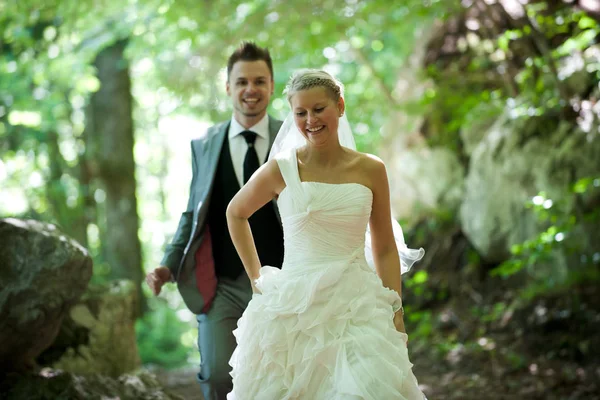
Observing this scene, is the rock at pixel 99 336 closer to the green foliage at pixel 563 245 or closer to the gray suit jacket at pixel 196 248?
the gray suit jacket at pixel 196 248

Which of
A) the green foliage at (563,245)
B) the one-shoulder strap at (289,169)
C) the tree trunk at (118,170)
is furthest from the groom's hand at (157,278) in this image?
the tree trunk at (118,170)

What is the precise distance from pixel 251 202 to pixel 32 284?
5.81 ft

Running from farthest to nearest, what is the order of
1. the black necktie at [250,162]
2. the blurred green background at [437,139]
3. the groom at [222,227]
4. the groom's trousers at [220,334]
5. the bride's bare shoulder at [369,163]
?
the blurred green background at [437,139] → the black necktie at [250,162] → the groom at [222,227] → the groom's trousers at [220,334] → the bride's bare shoulder at [369,163]

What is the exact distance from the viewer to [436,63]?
10258 millimetres

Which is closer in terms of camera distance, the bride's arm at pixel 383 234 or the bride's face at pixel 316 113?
the bride's face at pixel 316 113

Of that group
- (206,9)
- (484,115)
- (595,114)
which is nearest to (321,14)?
(206,9)

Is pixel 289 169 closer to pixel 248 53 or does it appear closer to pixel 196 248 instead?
pixel 196 248

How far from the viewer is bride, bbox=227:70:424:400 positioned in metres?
2.97

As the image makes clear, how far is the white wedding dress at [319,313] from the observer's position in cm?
294

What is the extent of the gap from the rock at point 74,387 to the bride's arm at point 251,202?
5.45 feet

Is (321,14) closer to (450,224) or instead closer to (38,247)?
(450,224)

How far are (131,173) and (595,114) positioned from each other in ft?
21.5

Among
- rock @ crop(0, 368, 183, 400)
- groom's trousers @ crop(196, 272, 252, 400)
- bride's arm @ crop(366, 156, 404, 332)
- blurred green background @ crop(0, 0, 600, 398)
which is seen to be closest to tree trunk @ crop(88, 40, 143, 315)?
blurred green background @ crop(0, 0, 600, 398)

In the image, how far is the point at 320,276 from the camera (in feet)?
10.2
